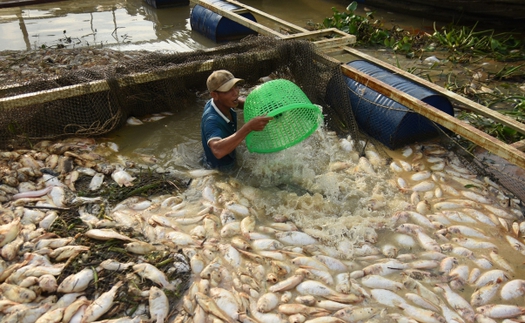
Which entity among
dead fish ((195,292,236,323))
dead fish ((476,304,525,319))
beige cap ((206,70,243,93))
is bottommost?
dead fish ((195,292,236,323))

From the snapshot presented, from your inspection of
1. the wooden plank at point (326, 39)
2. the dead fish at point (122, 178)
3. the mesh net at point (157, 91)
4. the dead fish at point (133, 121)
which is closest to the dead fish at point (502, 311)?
the mesh net at point (157, 91)

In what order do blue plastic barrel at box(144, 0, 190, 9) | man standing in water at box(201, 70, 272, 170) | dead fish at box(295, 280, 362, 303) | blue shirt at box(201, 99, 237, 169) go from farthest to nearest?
blue plastic barrel at box(144, 0, 190, 9) < blue shirt at box(201, 99, 237, 169) < man standing in water at box(201, 70, 272, 170) < dead fish at box(295, 280, 362, 303)

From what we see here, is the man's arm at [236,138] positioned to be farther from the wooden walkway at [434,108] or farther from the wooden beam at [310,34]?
the wooden beam at [310,34]

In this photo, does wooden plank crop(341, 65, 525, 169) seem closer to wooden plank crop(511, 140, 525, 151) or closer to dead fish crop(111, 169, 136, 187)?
wooden plank crop(511, 140, 525, 151)

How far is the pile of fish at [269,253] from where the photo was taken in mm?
3061

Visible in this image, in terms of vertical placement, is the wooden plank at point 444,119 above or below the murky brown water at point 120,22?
above

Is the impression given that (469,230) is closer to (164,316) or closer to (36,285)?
(164,316)

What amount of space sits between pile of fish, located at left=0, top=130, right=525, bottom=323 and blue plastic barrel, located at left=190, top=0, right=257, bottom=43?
494 centimetres

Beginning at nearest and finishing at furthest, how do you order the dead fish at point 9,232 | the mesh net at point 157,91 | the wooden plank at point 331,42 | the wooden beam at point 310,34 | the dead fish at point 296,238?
the dead fish at point 9,232 → the dead fish at point 296,238 → the mesh net at point 157,91 → the wooden plank at point 331,42 → the wooden beam at point 310,34

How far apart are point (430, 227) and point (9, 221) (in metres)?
3.75

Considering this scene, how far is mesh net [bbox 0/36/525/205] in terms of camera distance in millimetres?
4977

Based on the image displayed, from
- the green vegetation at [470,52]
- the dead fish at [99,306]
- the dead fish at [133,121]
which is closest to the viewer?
the dead fish at [99,306]

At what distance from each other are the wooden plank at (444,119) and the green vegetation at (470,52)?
3.66ft

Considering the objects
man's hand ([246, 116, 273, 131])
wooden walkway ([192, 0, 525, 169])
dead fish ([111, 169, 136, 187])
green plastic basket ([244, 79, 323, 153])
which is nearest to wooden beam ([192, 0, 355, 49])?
wooden walkway ([192, 0, 525, 169])
